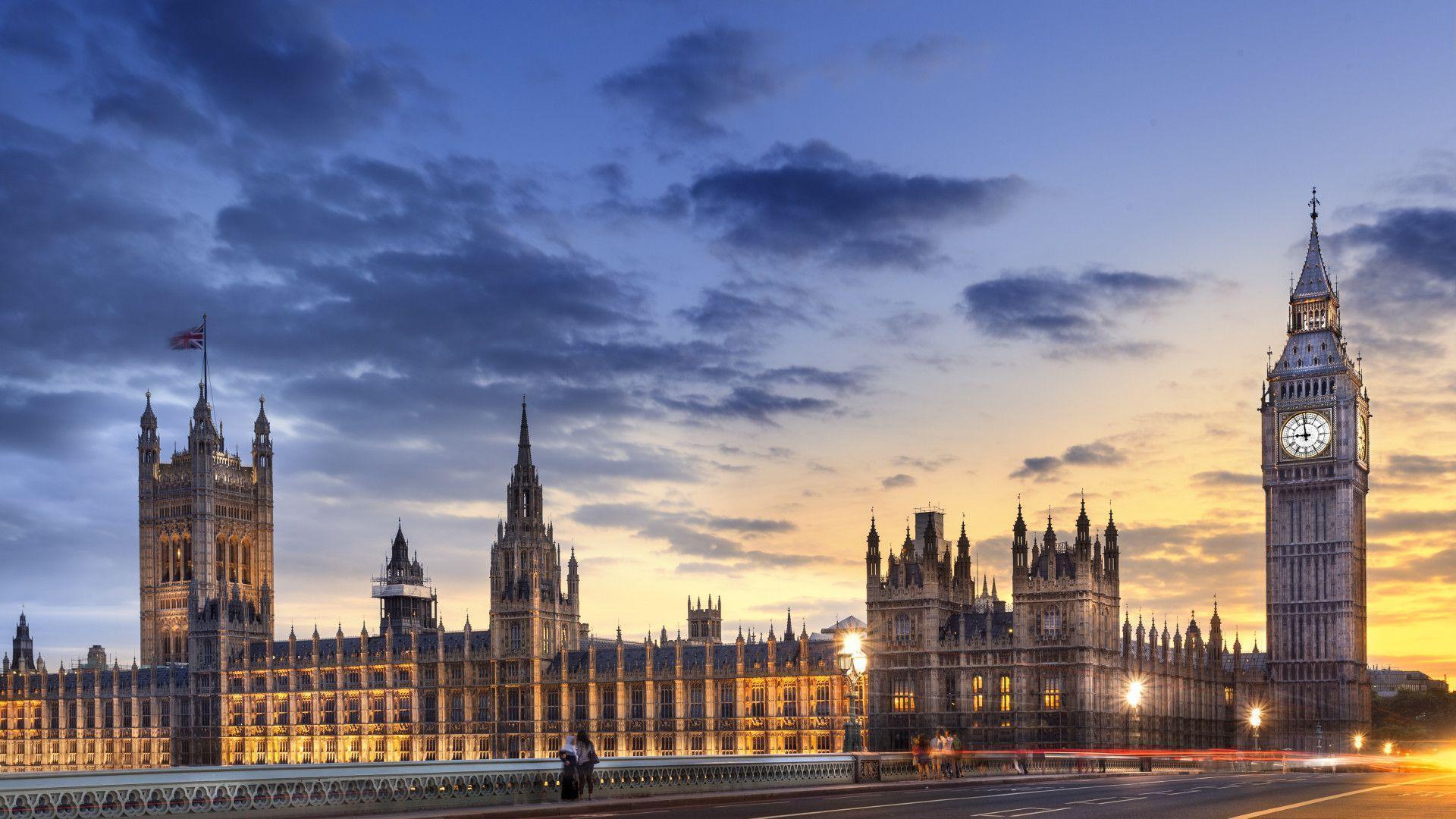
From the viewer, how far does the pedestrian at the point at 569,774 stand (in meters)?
45.2

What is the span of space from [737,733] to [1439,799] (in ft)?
259

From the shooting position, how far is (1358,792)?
5184 centimetres

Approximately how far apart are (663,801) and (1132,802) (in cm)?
1347

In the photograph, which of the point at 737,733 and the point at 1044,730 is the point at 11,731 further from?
the point at 1044,730

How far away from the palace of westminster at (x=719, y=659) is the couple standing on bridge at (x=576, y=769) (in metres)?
61.1

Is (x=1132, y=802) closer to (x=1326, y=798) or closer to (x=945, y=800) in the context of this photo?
(x=945, y=800)

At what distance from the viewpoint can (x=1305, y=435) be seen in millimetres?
147125

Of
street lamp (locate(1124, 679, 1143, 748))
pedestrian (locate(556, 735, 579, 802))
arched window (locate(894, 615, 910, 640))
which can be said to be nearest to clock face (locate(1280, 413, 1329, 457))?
street lamp (locate(1124, 679, 1143, 748))

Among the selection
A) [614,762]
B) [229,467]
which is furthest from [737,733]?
[229,467]

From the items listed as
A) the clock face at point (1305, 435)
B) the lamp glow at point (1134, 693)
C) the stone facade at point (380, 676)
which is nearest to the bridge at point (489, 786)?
the lamp glow at point (1134, 693)

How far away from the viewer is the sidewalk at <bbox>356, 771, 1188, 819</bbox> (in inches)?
1597

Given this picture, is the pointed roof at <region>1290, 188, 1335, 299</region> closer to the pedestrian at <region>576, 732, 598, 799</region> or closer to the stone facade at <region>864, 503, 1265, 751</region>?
the stone facade at <region>864, 503, 1265, 751</region>

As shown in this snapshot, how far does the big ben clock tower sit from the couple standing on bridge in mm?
108002

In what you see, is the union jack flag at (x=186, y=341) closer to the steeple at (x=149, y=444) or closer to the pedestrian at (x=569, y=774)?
the steeple at (x=149, y=444)
